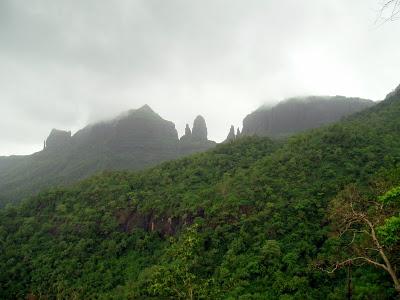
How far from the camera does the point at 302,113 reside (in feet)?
440

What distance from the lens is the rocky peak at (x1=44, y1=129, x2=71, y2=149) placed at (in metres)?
151

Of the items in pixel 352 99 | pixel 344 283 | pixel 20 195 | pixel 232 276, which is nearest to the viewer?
pixel 344 283

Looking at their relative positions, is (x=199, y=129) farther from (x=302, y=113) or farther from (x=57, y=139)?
(x=57, y=139)

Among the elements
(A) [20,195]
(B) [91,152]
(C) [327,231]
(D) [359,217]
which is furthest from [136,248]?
(B) [91,152]

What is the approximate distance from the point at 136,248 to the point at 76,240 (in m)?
8.71

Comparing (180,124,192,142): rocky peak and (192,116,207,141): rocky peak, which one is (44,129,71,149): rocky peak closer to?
(180,124,192,142): rocky peak

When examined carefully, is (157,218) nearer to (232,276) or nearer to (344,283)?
(232,276)

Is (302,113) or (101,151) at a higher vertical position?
(302,113)

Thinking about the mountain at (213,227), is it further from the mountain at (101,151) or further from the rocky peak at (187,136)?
the rocky peak at (187,136)

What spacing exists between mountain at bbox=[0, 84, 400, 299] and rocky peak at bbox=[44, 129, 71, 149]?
295 feet

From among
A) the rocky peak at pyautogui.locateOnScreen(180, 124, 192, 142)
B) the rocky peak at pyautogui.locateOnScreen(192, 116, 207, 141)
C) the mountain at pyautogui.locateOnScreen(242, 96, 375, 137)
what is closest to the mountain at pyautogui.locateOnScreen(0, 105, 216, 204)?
the rocky peak at pyautogui.locateOnScreen(192, 116, 207, 141)

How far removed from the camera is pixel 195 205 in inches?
1988

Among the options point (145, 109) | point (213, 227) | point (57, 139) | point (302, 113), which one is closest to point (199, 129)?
point (145, 109)

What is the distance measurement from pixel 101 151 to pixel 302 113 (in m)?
66.3
